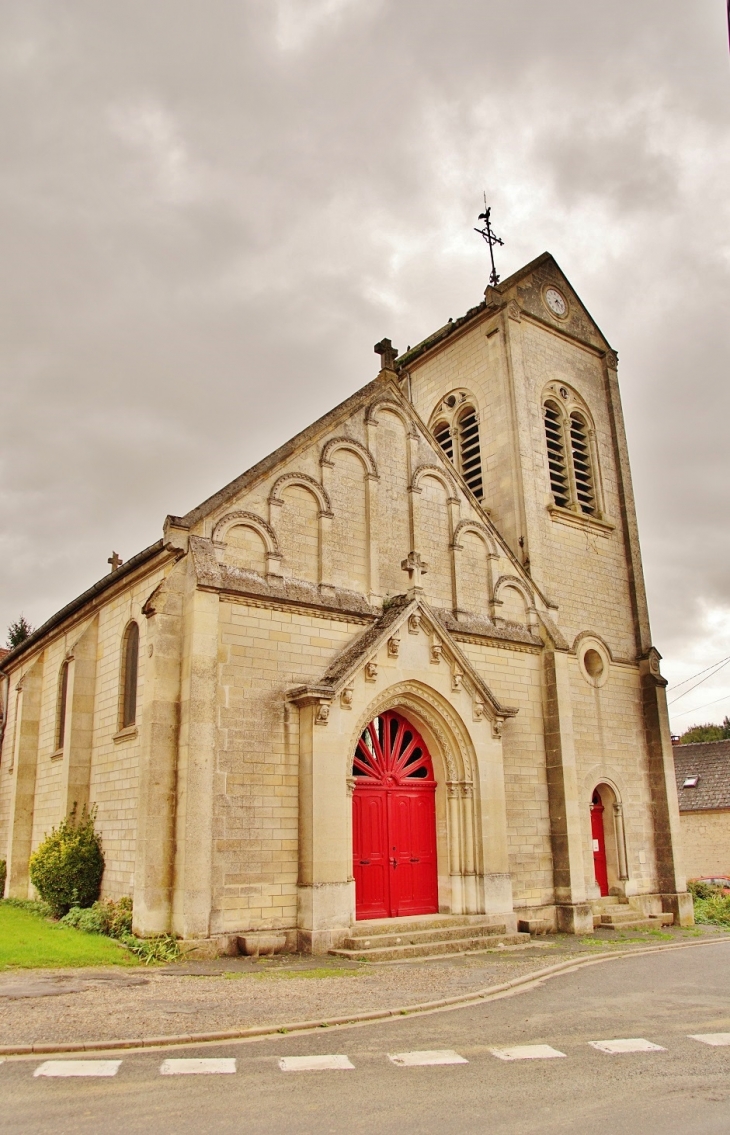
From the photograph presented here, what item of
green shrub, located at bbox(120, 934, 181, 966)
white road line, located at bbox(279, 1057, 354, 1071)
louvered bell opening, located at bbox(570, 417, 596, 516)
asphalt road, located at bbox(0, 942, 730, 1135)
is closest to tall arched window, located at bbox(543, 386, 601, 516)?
louvered bell opening, located at bbox(570, 417, 596, 516)

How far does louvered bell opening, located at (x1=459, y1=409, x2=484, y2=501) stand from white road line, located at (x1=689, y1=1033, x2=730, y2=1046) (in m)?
15.1

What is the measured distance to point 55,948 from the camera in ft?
40.8

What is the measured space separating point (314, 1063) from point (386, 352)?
15599 millimetres

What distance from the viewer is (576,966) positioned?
13023 mm

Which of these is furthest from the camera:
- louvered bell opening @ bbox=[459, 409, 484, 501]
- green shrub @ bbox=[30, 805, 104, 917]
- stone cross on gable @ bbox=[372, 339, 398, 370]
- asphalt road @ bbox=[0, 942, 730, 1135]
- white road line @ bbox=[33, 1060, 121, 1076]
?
louvered bell opening @ bbox=[459, 409, 484, 501]

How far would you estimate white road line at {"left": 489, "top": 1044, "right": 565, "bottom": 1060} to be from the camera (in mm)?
7402

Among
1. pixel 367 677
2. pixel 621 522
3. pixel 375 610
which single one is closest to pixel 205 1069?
pixel 367 677

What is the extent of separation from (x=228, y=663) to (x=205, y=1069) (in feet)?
25.2

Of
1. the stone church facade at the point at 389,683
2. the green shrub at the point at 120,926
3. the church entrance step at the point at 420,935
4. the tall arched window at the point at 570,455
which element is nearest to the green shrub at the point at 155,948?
the green shrub at the point at 120,926

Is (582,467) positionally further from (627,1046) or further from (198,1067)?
(198,1067)

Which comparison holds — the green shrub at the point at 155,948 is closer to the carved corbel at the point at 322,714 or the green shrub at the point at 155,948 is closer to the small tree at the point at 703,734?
the carved corbel at the point at 322,714

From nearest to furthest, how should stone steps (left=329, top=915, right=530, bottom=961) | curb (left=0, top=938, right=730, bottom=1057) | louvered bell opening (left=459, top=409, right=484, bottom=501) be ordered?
curb (left=0, top=938, right=730, bottom=1057), stone steps (left=329, top=915, right=530, bottom=961), louvered bell opening (left=459, top=409, right=484, bottom=501)

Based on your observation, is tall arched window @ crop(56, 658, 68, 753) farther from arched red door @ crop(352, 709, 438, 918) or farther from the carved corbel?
the carved corbel

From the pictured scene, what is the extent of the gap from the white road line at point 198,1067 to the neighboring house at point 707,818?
2736 centimetres
